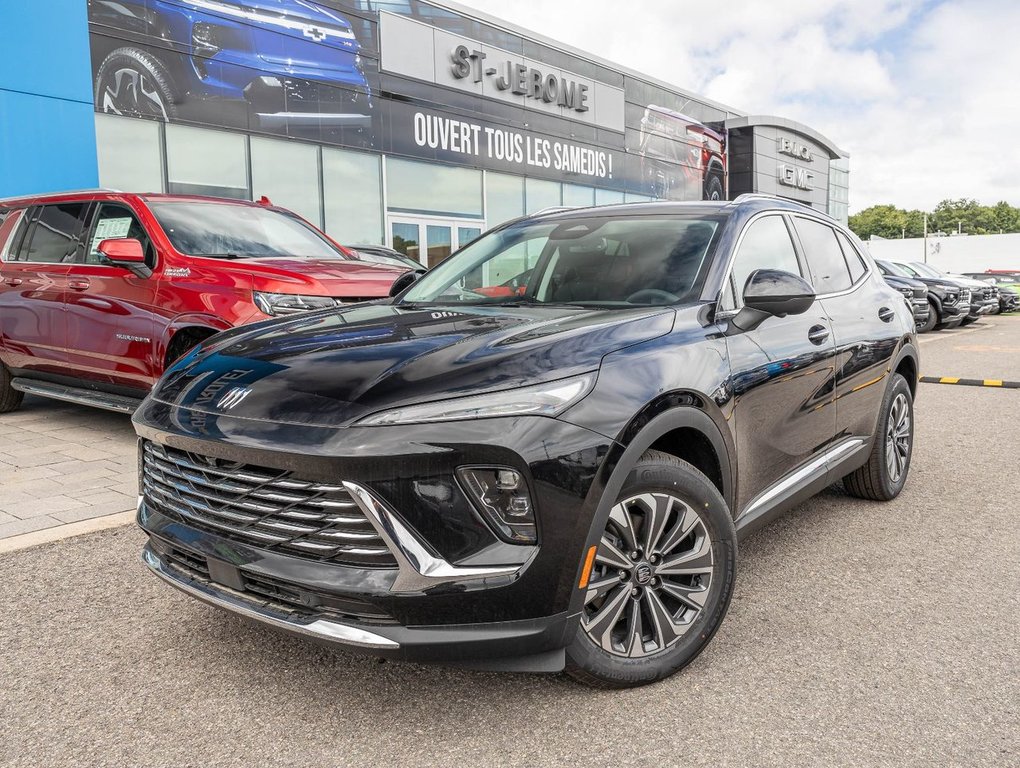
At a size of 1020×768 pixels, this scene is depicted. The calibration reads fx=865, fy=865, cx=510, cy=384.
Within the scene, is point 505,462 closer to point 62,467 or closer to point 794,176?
point 62,467

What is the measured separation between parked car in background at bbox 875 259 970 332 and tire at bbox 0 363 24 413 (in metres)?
15.6

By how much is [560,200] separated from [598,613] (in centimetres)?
2141

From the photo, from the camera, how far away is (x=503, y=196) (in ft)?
69.9

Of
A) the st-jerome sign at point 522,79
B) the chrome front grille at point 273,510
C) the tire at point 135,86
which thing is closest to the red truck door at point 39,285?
the chrome front grille at point 273,510

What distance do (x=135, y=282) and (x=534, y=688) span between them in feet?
15.1

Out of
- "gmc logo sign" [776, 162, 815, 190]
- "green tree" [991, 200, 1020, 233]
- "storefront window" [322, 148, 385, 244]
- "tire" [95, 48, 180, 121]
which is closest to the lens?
"tire" [95, 48, 180, 121]

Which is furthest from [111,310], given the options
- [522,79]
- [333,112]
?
[522,79]

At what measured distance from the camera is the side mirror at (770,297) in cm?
316

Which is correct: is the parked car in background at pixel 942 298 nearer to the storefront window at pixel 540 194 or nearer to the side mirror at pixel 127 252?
the storefront window at pixel 540 194

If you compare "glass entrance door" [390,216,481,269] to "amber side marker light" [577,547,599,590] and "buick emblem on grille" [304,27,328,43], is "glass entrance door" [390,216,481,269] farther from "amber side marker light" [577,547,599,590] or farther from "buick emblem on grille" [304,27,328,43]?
"amber side marker light" [577,547,599,590]

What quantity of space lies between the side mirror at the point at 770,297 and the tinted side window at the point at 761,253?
80 millimetres

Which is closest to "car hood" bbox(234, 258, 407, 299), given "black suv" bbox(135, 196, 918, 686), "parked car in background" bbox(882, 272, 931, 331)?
"black suv" bbox(135, 196, 918, 686)

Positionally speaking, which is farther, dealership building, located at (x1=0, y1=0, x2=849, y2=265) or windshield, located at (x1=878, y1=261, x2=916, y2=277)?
windshield, located at (x1=878, y1=261, x2=916, y2=277)

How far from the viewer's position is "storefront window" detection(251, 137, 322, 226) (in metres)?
15.6
